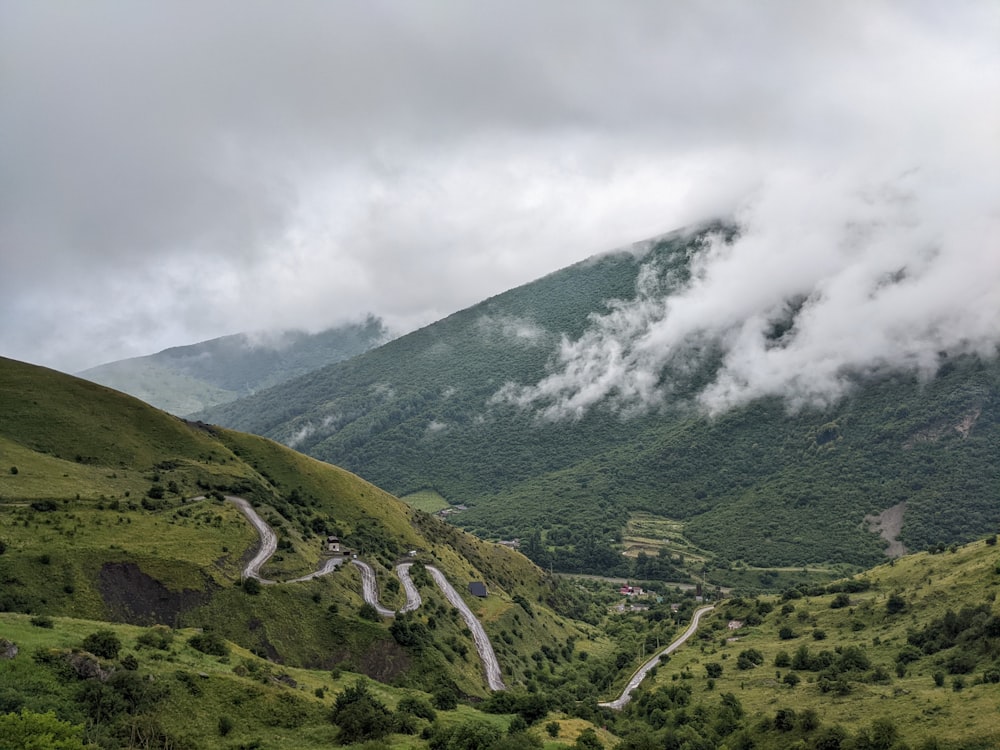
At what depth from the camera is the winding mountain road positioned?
4097 inches

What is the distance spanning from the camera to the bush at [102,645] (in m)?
48.7

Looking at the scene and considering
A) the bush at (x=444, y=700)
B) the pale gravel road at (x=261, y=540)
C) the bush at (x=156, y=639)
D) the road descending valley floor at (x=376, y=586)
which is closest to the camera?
the bush at (x=156, y=639)

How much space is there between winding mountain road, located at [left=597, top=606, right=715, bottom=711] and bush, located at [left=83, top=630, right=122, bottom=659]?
7375cm

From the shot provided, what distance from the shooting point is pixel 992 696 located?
67938 millimetres

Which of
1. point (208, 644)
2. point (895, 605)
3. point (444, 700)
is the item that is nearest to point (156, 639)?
point (208, 644)

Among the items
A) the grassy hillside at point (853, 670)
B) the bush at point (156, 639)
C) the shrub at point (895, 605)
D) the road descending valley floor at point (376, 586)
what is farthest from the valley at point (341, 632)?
the road descending valley floor at point (376, 586)

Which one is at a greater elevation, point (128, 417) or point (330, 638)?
point (128, 417)

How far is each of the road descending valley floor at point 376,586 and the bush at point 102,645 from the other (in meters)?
33.8

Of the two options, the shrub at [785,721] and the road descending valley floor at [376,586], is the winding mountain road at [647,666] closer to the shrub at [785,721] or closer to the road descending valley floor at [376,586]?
the road descending valley floor at [376,586]

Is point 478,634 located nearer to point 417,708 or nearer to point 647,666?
point 647,666

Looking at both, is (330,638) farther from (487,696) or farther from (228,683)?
(228,683)

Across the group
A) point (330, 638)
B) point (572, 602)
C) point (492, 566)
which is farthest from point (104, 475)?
point (572, 602)

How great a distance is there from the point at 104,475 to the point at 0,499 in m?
20.9

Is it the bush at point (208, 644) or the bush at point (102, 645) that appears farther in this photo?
the bush at point (208, 644)
